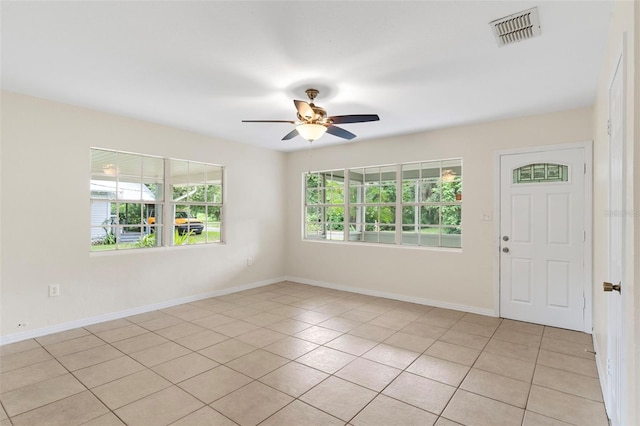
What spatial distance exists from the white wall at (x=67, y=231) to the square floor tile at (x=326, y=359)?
8.48 feet

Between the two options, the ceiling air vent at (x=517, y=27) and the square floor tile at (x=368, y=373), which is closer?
the ceiling air vent at (x=517, y=27)

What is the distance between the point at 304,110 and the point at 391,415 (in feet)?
8.22

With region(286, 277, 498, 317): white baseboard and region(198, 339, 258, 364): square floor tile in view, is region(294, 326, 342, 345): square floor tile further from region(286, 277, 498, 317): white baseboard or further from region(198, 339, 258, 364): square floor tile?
region(286, 277, 498, 317): white baseboard

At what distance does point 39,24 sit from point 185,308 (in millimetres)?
3525

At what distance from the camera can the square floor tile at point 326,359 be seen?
9.34 feet

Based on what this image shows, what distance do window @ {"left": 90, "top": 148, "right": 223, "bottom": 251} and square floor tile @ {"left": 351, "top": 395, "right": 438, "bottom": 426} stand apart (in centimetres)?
365

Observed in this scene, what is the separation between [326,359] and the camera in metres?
3.01

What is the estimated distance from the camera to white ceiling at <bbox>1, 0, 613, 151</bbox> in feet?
6.58

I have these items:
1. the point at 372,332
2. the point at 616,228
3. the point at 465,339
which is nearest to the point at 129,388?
the point at 372,332

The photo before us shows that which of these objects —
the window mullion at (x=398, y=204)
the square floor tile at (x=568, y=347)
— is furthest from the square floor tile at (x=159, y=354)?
the square floor tile at (x=568, y=347)

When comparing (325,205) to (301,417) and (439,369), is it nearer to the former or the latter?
(439,369)

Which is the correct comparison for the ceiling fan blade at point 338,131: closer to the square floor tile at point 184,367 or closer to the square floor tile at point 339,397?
the square floor tile at point 339,397

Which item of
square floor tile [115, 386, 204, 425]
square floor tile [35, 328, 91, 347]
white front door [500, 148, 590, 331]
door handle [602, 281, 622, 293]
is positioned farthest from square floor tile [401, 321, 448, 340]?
square floor tile [35, 328, 91, 347]

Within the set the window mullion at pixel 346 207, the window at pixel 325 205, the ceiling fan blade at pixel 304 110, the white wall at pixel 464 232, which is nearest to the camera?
the ceiling fan blade at pixel 304 110
